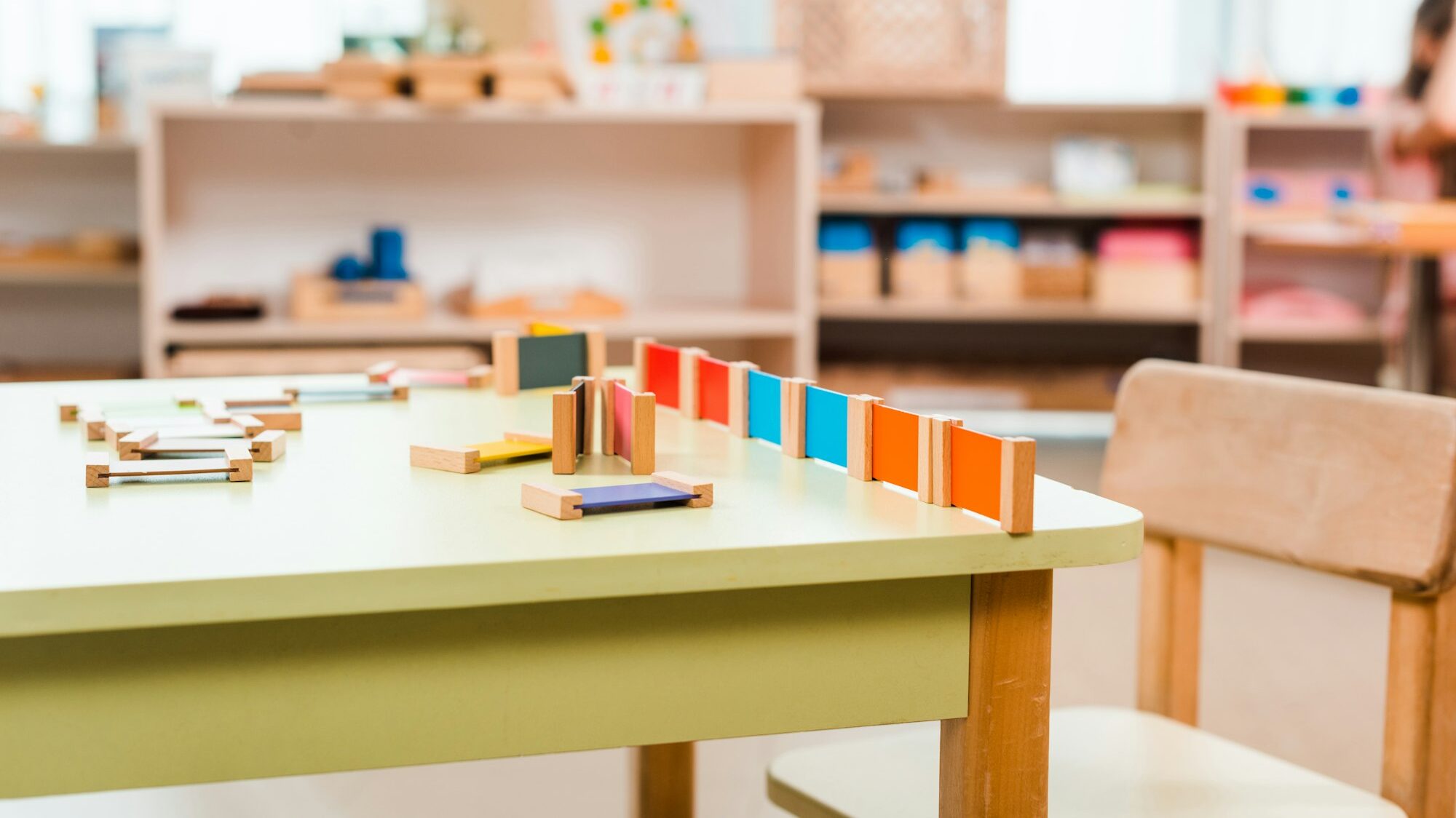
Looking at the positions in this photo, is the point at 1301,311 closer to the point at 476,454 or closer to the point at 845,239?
the point at 845,239

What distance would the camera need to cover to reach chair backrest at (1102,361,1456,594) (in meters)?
1.04

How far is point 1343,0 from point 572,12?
267 cm

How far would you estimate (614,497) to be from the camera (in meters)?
0.80

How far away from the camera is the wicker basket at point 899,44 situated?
11.9 feet

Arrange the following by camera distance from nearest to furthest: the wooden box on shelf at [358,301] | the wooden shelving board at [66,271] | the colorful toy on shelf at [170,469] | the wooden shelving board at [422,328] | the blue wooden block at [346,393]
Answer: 1. the colorful toy on shelf at [170,469]
2. the blue wooden block at [346,393]
3. the wooden shelving board at [422,328]
4. the wooden box on shelf at [358,301]
5. the wooden shelving board at [66,271]

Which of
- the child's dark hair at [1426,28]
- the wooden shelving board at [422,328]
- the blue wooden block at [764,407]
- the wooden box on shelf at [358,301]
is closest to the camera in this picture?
the blue wooden block at [764,407]

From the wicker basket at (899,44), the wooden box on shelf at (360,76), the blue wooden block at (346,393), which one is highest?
the wicker basket at (899,44)

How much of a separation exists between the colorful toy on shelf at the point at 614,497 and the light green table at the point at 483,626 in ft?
0.04

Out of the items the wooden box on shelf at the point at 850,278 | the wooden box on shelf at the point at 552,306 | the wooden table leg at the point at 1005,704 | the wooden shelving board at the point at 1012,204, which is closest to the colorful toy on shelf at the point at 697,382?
the wooden table leg at the point at 1005,704

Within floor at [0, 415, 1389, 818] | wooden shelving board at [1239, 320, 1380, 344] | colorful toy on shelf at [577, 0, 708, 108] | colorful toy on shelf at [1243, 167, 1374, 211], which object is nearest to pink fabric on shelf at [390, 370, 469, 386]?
floor at [0, 415, 1389, 818]

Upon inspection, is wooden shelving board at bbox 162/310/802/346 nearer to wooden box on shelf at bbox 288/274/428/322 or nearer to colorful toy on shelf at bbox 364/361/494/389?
wooden box on shelf at bbox 288/274/428/322

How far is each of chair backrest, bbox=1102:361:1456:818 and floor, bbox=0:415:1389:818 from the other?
2.45ft

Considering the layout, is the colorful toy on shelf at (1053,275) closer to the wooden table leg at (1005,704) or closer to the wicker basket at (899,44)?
the wicker basket at (899,44)

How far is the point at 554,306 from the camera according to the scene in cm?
320
